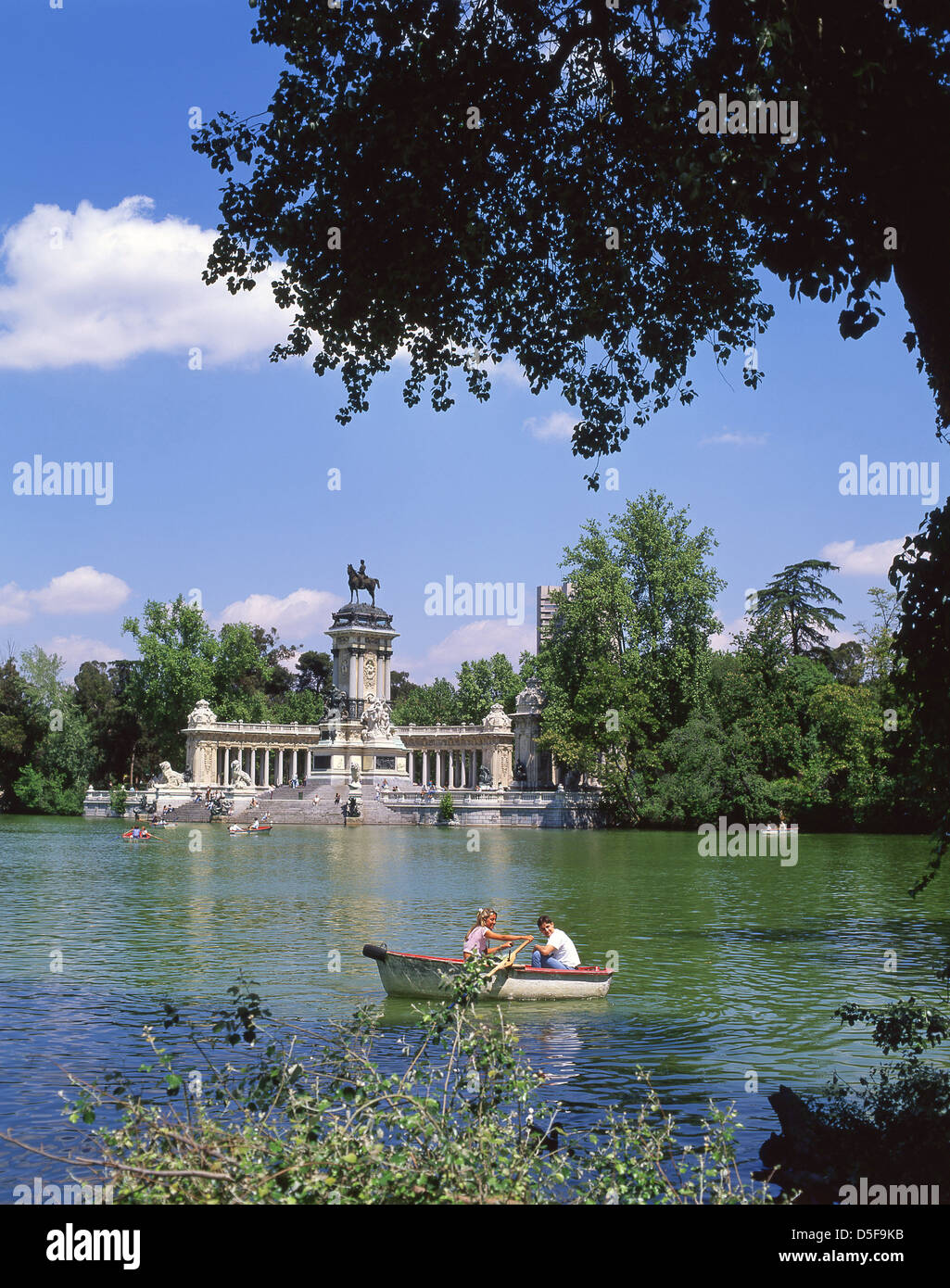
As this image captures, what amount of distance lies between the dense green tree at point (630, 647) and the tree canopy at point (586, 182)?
54280 mm

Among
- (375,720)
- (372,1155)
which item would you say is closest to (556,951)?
(372,1155)

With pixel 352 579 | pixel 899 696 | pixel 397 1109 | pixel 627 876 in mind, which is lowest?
pixel 627 876

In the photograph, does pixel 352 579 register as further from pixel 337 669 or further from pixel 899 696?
pixel 899 696

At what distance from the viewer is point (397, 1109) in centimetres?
733

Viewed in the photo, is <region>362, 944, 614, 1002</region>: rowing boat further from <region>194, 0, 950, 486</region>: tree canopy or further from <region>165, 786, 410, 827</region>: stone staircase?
<region>165, 786, 410, 827</region>: stone staircase

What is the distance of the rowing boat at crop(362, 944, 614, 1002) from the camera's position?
1548cm

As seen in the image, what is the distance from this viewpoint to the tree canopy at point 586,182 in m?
8.37

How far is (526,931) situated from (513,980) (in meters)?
5.86

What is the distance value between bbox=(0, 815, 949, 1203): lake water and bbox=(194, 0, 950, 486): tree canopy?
657 centimetres

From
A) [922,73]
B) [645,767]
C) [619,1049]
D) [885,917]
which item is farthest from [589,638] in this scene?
[922,73]

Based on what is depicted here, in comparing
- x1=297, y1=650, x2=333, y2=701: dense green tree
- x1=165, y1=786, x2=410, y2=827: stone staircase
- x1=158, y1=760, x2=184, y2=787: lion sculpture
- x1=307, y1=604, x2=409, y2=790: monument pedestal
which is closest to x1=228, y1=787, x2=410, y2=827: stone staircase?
x1=165, y1=786, x2=410, y2=827: stone staircase

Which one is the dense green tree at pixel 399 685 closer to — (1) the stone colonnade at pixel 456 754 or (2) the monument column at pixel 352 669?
(1) the stone colonnade at pixel 456 754

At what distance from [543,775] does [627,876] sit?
158ft

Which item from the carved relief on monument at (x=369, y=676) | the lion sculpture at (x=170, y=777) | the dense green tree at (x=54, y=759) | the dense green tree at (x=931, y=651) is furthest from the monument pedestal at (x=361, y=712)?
the dense green tree at (x=931, y=651)
